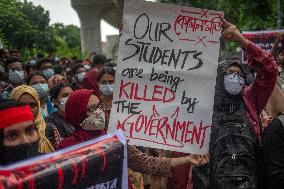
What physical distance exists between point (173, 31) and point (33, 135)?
4.12 ft

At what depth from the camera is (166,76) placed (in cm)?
320

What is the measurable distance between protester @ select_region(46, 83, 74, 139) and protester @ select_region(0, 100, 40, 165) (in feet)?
6.77

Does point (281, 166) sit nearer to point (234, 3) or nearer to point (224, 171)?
point (224, 171)

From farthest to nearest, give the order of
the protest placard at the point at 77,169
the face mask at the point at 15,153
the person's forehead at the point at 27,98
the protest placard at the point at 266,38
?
the protest placard at the point at 266,38, the person's forehead at the point at 27,98, the face mask at the point at 15,153, the protest placard at the point at 77,169

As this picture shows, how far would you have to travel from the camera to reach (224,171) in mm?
3078

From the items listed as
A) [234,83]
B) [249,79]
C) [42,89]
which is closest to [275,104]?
[234,83]

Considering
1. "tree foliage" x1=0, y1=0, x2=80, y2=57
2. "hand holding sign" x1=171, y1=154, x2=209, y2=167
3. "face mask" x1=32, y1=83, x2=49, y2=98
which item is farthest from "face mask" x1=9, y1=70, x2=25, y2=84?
"hand holding sign" x1=171, y1=154, x2=209, y2=167

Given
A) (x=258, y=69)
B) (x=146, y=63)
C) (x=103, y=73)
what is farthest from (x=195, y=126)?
(x=103, y=73)

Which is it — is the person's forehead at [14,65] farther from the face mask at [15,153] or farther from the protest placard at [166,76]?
the face mask at [15,153]

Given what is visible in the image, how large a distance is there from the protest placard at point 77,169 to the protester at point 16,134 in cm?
40

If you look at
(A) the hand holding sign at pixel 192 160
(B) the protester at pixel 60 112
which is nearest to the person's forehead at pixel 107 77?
(B) the protester at pixel 60 112

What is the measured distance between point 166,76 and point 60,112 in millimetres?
2113

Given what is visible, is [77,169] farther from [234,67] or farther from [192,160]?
[234,67]

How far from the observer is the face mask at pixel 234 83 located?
359 centimetres
